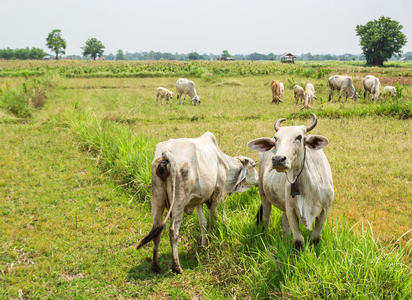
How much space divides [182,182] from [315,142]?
5.42 ft

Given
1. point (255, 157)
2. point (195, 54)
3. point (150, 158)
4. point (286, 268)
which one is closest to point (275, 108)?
point (255, 157)

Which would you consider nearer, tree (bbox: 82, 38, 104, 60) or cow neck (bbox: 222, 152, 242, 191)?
cow neck (bbox: 222, 152, 242, 191)

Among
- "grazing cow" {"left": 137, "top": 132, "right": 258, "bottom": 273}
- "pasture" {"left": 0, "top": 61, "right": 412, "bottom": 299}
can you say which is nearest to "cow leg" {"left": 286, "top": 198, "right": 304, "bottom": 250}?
"pasture" {"left": 0, "top": 61, "right": 412, "bottom": 299}

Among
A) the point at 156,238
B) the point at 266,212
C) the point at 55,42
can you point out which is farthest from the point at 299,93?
the point at 55,42

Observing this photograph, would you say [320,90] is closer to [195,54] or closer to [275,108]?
[275,108]

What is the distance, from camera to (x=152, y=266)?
14.9 feet

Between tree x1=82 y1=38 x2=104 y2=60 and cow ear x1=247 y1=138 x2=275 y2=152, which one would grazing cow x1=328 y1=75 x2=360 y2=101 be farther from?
tree x1=82 y1=38 x2=104 y2=60

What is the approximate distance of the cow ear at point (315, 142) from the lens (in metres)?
3.51

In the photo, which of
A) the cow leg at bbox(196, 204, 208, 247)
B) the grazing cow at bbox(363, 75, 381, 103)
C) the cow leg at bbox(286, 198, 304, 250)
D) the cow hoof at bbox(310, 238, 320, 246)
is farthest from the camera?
the grazing cow at bbox(363, 75, 381, 103)

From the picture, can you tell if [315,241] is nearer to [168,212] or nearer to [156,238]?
[168,212]

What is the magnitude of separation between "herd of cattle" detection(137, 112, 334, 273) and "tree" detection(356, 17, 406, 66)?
5789 centimetres

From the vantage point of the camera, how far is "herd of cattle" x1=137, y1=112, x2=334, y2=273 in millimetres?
3545

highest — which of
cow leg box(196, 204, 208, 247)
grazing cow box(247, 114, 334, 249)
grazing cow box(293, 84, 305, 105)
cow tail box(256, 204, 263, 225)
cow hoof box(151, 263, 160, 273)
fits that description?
grazing cow box(293, 84, 305, 105)

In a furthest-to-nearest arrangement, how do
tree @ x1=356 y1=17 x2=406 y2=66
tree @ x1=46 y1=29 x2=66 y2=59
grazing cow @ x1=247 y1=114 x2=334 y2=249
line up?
tree @ x1=46 y1=29 x2=66 y2=59, tree @ x1=356 y1=17 x2=406 y2=66, grazing cow @ x1=247 y1=114 x2=334 y2=249
